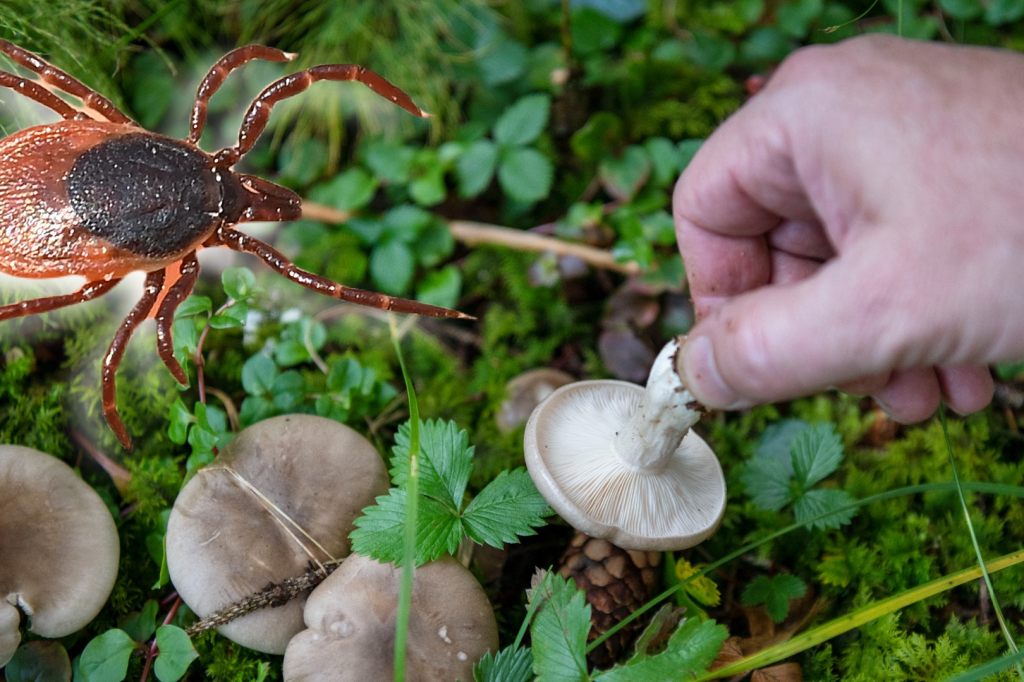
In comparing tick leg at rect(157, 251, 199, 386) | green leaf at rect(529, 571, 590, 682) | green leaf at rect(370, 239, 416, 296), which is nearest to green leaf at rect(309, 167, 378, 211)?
green leaf at rect(370, 239, 416, 296)

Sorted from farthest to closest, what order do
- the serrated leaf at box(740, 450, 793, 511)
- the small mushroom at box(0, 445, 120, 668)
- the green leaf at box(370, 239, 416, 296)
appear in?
the green leaf at box(370, 239, 416, 296)
the serrated leaf at box(740, 450, 793, 511)
the small mushroom at box(0, 445, 120, 668)

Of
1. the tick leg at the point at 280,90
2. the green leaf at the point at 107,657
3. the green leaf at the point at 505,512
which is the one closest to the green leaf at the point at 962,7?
the tick leg at the point at 280,90

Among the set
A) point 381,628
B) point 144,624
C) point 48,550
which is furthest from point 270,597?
point 48,550

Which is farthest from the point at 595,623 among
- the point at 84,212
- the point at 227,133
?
the point at 227,133

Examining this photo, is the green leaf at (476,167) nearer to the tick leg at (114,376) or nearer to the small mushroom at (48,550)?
the tick leg at (114,376)

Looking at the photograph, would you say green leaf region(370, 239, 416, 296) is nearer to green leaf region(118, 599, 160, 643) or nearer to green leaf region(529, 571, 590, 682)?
green leaf region(118, 599, 160, 643)

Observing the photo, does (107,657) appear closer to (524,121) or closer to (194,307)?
(194,307)

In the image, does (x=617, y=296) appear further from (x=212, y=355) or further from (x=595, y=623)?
(x=212, y=355)
